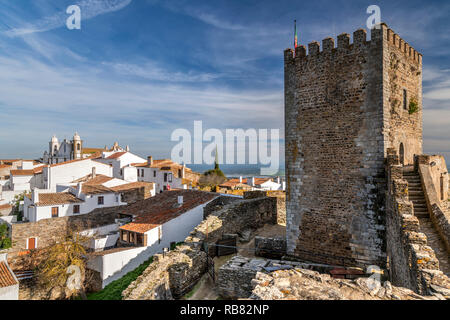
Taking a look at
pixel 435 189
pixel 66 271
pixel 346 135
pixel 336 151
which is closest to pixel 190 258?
pixel 336 151

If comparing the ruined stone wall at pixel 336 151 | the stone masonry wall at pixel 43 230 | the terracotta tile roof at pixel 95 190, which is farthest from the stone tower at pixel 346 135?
the terracotta tile roof at pixel 95 190

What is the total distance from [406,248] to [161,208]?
59.8ft

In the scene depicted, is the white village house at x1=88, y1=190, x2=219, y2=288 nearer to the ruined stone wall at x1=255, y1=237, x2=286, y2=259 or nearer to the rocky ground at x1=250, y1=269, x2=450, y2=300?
the ruined stone wall at x1=255, y1=237, x2=286, y2=259

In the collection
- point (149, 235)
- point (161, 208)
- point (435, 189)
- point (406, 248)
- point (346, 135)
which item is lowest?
point (149, 235)

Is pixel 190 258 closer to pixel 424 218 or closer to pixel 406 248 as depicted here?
pixel 406 248

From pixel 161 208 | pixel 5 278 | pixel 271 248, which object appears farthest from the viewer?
pixel 161 208

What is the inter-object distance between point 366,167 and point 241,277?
19.6 feet

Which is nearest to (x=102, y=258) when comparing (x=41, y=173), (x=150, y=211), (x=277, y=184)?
(x=150, y=211)

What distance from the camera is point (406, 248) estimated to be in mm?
6516

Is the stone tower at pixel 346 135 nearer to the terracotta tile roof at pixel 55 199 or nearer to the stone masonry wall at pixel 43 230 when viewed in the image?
the stone masonry wall at pixel 43 230

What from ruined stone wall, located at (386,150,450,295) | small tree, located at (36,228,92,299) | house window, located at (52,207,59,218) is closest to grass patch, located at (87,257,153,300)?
small tree, located at (36,228,92,299)

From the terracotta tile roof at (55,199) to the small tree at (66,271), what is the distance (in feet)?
29.0
